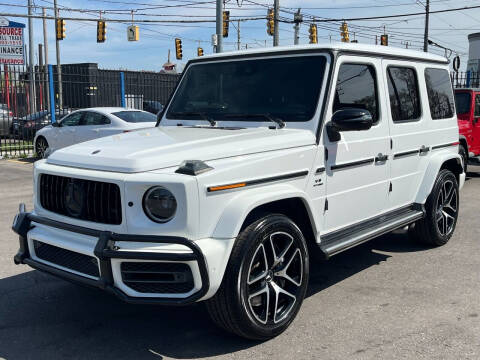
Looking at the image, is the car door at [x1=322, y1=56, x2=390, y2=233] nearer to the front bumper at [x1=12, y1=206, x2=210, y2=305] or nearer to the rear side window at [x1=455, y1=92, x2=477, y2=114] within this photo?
the front bumper at [x1=12, y1=206, x2=210, y2=305]

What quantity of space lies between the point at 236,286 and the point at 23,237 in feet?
5.32

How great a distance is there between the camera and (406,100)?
17.3 feet

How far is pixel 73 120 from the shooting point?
13.7 metres

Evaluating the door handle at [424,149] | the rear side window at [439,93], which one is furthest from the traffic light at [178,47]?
the door handle at [424,149]

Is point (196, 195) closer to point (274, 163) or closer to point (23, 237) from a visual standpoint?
point (274, 163)

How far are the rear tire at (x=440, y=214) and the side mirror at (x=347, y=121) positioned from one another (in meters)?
1.97

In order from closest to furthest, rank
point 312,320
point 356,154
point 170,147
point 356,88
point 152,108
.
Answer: point 170,147, point 312,320, point 356,154, point 356,88, point 152,108

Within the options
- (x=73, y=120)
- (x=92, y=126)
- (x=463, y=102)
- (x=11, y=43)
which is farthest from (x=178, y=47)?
(x=463, y=102)

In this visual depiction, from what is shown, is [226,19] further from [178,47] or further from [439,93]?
[439,93]

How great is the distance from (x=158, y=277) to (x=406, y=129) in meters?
3.10

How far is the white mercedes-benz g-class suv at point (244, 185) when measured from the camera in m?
3.18

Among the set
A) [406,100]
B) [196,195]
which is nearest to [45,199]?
[196,195]

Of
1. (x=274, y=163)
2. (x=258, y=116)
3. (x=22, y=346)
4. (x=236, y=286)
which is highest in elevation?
(x=258, y=116)

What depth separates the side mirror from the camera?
3977 mm
